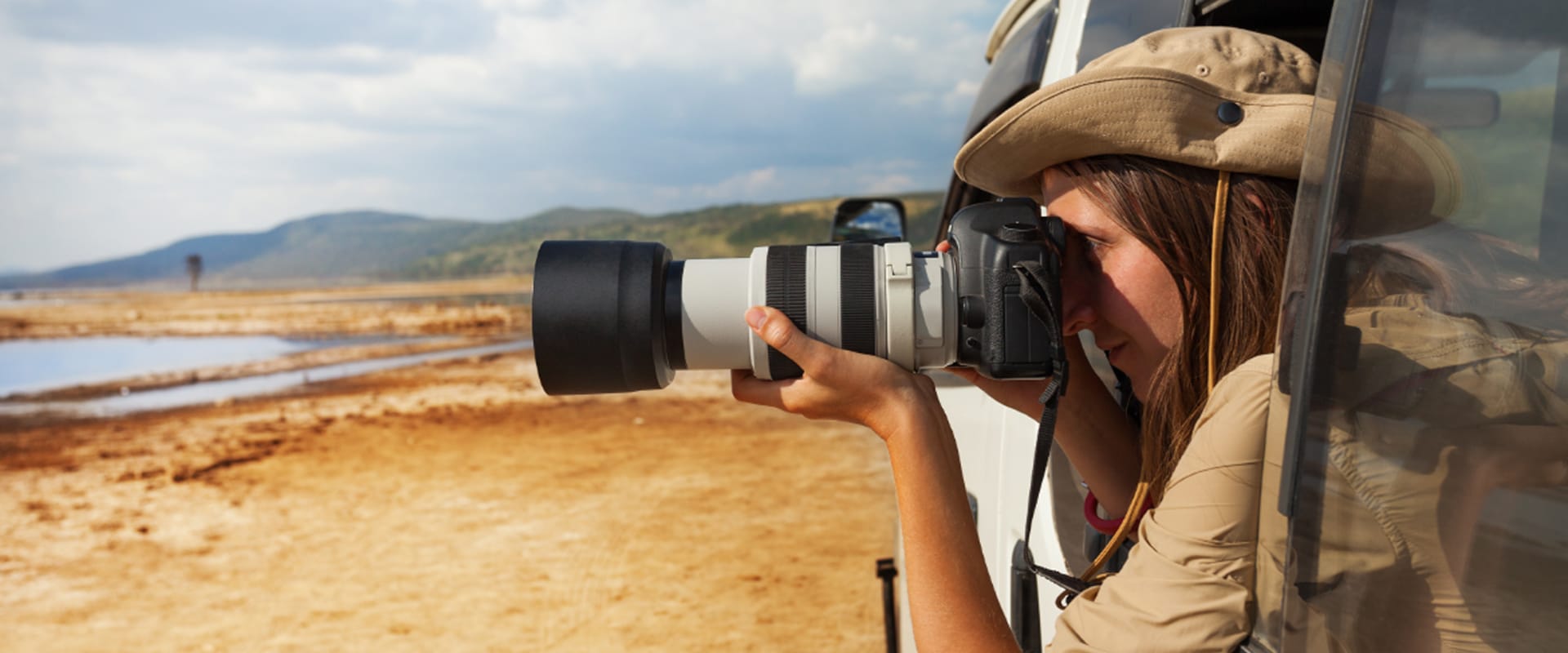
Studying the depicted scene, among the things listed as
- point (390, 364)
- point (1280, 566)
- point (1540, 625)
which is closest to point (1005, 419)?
point (1280, 566)

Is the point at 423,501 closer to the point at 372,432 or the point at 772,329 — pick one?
the point at 372,432

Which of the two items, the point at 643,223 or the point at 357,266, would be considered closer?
the point at 643,223

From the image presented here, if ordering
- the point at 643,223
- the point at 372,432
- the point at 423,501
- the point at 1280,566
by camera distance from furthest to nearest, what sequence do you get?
the point at 643,223, the point at 372,432, the point at 423,501, the point at 1280,566

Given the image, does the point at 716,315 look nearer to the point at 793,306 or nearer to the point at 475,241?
the point at 793,306

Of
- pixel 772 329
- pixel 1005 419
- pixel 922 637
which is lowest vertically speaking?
pixel 922 637

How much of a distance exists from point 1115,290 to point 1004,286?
0.16 metres

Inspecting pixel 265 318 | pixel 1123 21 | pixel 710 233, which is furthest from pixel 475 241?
pixel 1123 21

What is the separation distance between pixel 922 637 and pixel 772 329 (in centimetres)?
47

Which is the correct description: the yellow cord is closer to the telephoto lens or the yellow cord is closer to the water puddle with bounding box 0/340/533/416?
the telephoto lens

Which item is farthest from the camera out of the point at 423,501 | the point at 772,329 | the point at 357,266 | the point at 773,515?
the point at 357,266

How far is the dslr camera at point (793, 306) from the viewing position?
4.79ft

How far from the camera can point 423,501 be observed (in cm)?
775

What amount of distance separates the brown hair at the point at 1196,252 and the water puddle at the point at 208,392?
13072mm

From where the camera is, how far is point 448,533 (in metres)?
6.92
